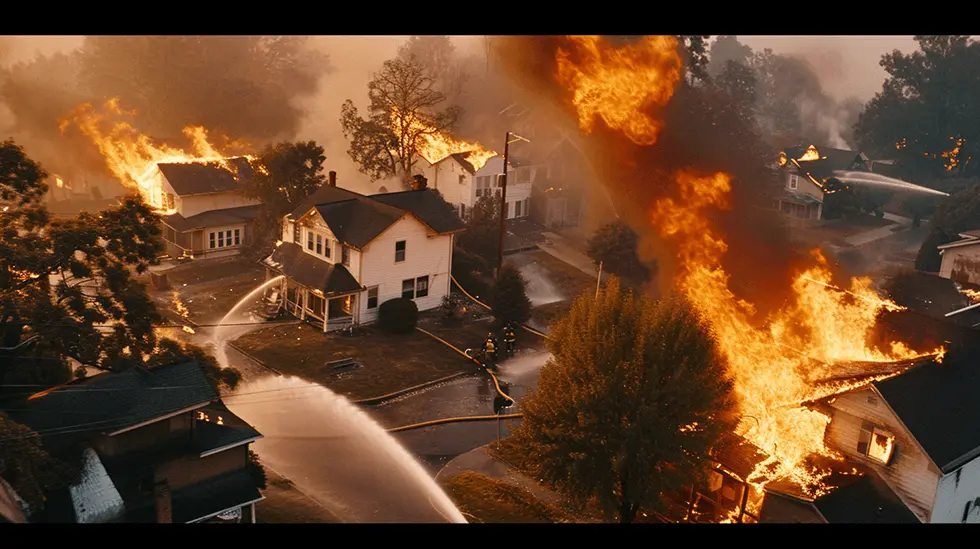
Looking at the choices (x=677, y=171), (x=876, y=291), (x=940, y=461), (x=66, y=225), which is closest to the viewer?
(x=940, y=461)

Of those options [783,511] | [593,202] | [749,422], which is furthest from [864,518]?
[593,202]

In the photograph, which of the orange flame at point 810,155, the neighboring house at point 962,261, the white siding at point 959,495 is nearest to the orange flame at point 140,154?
the white siding at point 959,495

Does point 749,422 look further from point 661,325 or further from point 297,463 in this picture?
point 297,463

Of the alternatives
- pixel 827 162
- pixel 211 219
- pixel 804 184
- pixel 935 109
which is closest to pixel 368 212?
pixel 211 219

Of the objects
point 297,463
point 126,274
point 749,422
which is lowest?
point 297,463

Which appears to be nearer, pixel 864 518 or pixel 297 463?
pixel 864 518

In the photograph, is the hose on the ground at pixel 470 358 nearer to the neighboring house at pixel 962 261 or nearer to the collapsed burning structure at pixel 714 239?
the collapsed burning structure at pixel 714 239
